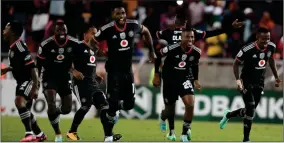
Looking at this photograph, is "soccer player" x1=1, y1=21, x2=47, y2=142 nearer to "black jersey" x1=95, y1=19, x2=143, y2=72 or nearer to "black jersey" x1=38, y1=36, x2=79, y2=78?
"black jersey" x1=38, y1=36, x2=79, y2=78

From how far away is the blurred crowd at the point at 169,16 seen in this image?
93.4 feet

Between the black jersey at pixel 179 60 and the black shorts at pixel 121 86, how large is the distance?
3.77 ft

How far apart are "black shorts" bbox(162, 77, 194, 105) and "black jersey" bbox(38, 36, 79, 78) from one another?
7.09 feet

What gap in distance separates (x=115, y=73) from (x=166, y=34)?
7.09ft

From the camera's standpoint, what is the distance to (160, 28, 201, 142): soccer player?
59.8ft

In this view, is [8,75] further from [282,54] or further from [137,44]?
[282,54]

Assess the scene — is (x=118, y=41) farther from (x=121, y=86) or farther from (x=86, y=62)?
(x=86, y=62)

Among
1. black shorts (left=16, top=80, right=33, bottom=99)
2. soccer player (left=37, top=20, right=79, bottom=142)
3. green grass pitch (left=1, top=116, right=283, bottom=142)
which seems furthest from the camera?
green grass pitch (left=1, top=116, right=283, bottom=142)

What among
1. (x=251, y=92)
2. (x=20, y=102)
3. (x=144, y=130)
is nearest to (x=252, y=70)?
(x=251, y=92)

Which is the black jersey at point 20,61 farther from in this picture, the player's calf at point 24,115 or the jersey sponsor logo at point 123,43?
the jersey sponsor logo at point 123,43

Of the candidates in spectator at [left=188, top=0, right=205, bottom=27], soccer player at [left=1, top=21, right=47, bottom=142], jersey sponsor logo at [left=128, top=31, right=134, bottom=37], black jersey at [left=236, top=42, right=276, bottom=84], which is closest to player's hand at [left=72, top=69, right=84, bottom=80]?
soccer player at [left=1, top=21, right=47, bottom=142]

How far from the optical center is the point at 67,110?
1870 cm

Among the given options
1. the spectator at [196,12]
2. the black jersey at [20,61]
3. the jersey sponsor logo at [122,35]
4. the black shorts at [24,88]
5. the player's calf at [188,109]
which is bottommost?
the player's calf at [188,109]

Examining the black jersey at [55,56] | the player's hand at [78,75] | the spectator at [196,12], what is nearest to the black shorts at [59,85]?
the black jersey at [55,56]
